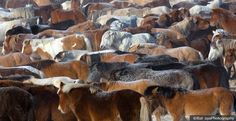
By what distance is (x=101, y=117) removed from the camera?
32.6 feet

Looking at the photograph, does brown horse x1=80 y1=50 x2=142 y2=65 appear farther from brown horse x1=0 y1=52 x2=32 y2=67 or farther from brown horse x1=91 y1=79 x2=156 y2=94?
brown horse x1=91 y1=79 x2=156 y2=94

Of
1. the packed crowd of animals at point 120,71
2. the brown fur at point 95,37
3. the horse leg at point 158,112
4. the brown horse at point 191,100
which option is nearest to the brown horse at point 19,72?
the packed crowd of animals at point 120,71

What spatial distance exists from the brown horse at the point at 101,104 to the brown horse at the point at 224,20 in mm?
11494

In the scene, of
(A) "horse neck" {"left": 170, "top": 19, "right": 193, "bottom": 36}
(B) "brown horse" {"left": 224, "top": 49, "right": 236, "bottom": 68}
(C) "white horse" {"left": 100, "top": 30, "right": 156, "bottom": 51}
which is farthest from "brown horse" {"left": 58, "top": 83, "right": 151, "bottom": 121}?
(A) "horse neck" {"left": 170, "top": 19, "right": 193, "bottom": 36}

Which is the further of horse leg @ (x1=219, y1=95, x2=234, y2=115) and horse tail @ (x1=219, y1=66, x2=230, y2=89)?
horse tail @ (x1=219, y1=66, x2=230, y2=89)

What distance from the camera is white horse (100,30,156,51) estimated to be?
19.7 metres

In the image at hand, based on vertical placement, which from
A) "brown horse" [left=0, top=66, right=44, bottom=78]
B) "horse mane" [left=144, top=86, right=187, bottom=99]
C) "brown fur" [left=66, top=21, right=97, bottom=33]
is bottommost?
"brown fur" [left=66, top=21, right=97, bottom=33]

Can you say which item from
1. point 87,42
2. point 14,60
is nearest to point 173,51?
point 87,42

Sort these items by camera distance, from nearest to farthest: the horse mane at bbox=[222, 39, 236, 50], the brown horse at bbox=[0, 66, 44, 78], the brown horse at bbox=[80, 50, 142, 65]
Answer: the brown horse at bbox=[0, 66, 44, 78]
the brown horse at bbox=[80, 50, 142, 65]
the horse mane at bbox=[222, 39, 236, 50]

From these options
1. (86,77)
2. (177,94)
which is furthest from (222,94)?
(86,77)

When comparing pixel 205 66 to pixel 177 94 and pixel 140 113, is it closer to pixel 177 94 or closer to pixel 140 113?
pixel 177 94

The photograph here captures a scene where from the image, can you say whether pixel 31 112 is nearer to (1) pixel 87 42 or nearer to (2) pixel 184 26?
(1) pixel 87 42

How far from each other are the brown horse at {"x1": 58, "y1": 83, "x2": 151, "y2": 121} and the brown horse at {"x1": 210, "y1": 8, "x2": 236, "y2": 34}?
11494mm

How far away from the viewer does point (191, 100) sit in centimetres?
1078
